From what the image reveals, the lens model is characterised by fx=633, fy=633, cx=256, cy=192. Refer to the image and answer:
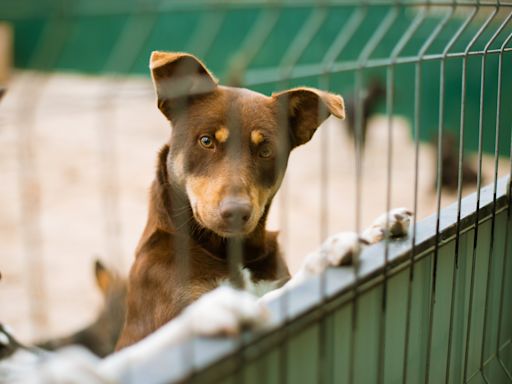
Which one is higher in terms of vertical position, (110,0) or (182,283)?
(110,0)

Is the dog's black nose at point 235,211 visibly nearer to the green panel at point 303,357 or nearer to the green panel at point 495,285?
the green panel at point 303,357

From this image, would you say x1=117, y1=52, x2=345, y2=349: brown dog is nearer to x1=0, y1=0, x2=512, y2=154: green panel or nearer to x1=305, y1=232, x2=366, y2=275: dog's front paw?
x1=305, y1=232, x2=366, y2=275: dog's front paw

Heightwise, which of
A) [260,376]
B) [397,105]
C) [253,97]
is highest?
[253,97]

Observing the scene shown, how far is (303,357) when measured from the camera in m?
1.85

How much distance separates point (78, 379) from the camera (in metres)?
1.34

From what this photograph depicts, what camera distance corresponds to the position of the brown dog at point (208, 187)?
2.54 metres

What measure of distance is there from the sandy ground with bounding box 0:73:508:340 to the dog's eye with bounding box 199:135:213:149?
69 centimetres

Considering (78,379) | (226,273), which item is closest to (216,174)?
(226,273)

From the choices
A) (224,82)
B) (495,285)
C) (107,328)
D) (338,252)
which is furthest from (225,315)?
(107,328)

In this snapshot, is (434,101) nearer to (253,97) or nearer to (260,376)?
(253,97)

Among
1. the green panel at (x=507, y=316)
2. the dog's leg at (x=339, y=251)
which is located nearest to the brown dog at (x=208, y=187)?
the dog's leg at (x=339, y=251)

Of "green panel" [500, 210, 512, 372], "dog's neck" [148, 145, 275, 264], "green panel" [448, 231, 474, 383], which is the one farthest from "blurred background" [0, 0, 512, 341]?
"green panel" [500, 210, 512, 372]

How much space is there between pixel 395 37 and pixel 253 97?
29.7ft

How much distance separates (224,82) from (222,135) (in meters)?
0.30
